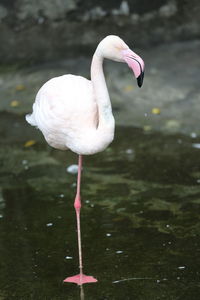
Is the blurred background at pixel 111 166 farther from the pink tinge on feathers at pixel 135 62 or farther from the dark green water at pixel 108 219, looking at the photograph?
the pink tinge on feathers at pixel 135 62

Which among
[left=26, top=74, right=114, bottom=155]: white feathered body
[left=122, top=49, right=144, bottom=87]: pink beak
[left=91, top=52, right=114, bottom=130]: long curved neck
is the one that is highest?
[left=122, top=49, right=144, bottom=87]: pink beak

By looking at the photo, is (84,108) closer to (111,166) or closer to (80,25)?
(111,166)

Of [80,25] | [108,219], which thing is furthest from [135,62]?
[80,25]

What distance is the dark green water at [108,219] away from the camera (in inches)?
170

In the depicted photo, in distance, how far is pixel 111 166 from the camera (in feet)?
20.0

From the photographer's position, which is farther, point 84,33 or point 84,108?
point 84,33

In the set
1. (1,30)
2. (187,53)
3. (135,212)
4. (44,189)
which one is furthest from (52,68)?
(135,212)

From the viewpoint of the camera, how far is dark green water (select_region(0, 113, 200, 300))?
14.2 feet

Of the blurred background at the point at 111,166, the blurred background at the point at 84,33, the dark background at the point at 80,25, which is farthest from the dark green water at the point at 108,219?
the dark background at the point at 80,25

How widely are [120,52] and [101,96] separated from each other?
1.00ft

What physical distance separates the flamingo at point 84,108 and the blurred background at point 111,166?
30 cm

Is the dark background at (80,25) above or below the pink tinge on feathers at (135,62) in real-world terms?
below

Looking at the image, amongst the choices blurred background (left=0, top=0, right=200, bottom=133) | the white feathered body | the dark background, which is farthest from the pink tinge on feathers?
the dark background

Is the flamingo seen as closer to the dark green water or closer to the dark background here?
the dark green water
